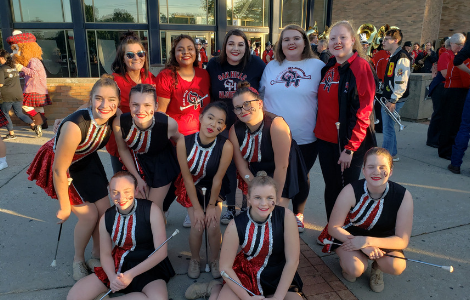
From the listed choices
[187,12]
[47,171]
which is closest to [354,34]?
[47,171]

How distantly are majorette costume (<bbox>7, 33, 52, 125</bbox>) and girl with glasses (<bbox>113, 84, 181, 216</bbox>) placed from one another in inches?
193

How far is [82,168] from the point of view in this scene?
269 cm

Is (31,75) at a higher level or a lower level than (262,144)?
higher

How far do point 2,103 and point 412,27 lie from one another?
842 inches

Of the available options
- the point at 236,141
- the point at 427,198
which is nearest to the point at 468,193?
the point at 427,198

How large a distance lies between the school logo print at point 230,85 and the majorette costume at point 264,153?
59 centimetres

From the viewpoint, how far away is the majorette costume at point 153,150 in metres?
2.70

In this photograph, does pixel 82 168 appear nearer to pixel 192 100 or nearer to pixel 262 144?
pixel 192 100

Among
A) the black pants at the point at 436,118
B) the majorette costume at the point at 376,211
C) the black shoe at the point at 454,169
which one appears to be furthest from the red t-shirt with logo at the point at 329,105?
the black pants at the point at 436,118

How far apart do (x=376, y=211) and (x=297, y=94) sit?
1126 millimetres

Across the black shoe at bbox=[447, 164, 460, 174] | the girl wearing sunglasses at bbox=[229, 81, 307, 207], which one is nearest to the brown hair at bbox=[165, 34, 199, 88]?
the girl wearing sunglasses at bbox=[229, 81, 307, 207]

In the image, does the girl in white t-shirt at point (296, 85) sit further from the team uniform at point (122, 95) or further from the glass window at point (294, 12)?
the glass window at point (294, 12)

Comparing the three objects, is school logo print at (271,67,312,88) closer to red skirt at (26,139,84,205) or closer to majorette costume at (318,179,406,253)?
majorette costume at (318,179,406,253)

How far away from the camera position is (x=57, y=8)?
45.8 ft
